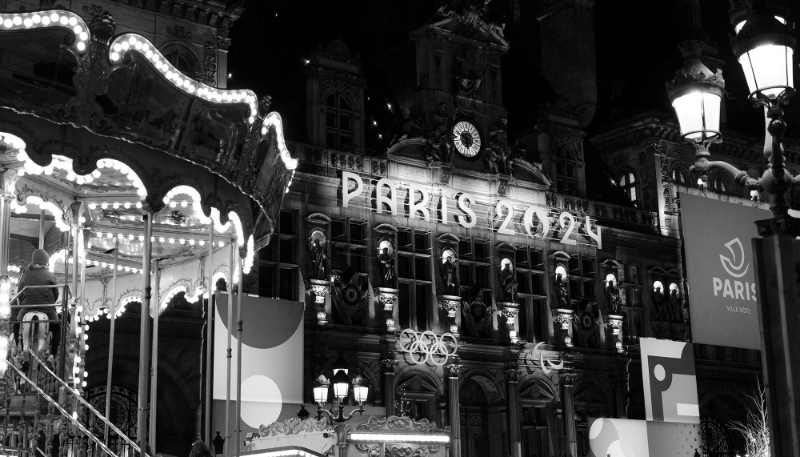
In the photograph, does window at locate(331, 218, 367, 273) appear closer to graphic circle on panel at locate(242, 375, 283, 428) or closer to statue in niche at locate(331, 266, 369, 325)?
statue in niche at locate(331, 266, 369, 325)

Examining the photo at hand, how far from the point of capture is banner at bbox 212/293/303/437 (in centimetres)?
2253

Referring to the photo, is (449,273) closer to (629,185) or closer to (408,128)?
(408,128)

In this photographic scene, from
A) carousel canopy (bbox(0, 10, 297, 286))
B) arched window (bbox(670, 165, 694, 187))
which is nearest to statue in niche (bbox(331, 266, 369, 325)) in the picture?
carousel canopy (bbox(0, 10, 297, 286))

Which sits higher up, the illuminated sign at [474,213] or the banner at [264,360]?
the illuminated sign at [474,213]

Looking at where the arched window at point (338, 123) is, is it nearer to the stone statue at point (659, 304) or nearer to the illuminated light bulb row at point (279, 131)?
the stone statue at point (659, 304)

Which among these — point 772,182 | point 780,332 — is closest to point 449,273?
point 772,182

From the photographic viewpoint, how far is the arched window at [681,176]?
33.7m

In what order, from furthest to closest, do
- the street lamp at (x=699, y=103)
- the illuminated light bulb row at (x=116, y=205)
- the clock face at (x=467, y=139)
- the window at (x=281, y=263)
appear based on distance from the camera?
the clock face at (x=467, y=139), the window at (x=281, y=263), the illuminated light bulb row at (x=116, y=205), the street lamp at (x=699, y=103)

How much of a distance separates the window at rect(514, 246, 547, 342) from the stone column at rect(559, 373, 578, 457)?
1.17 meters

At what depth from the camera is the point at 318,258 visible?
24875 mm

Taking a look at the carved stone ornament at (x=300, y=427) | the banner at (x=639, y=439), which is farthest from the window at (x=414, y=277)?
the carved stone ornament at (x=300, y=427)

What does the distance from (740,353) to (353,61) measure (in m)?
15.6

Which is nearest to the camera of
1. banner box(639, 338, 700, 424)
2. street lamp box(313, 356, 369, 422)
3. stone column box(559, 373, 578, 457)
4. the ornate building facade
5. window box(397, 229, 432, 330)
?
street lamp box(313, 356, 369, 422)

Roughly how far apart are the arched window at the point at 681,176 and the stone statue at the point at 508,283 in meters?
8.01
